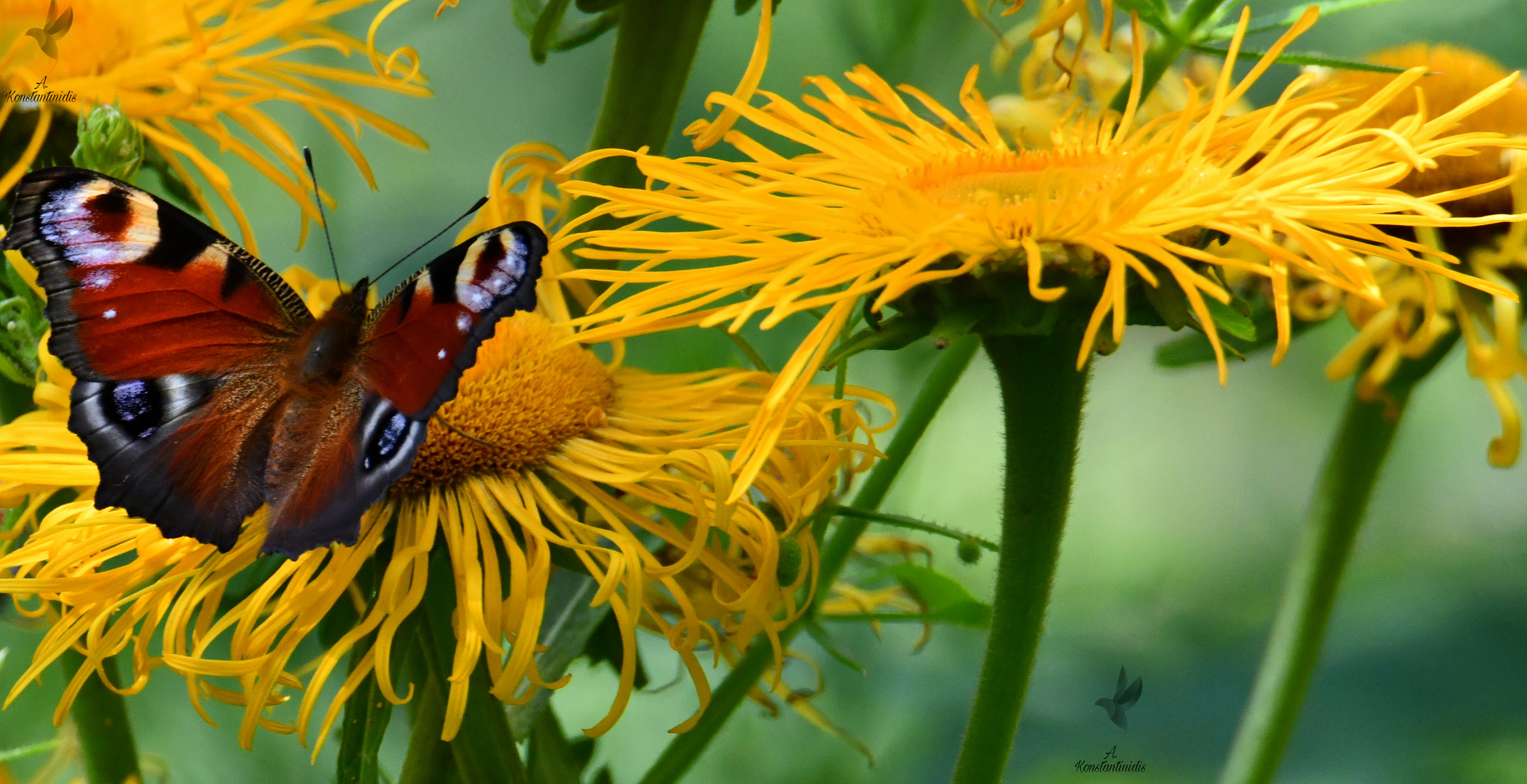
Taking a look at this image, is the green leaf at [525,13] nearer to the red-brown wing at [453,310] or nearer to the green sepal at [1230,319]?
the red-brown wing at [453,310]

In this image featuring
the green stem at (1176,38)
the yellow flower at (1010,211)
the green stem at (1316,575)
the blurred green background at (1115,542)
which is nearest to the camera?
the yellow flower at (1010,211)

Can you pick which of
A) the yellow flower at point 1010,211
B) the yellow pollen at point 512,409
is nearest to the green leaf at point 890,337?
the yellow flower at point 1010,211

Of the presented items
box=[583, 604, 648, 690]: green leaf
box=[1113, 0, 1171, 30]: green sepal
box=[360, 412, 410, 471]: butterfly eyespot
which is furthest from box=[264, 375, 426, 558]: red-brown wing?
box=[1113, 0, 1171, 30]: green sepal

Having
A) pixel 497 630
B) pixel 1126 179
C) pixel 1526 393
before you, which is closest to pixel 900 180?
pixel 1126 179

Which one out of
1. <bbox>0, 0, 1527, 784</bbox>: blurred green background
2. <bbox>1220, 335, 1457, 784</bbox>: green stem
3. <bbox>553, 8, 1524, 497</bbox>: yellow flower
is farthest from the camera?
<bbox>0, 0, 1527, 784</bbox>: blurred green background

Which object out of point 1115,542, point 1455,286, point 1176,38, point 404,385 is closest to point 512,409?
point 404,385

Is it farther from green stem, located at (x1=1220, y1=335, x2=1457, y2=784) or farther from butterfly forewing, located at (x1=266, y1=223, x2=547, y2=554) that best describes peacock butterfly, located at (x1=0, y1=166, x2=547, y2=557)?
green stem, located at (x1=1220, y1=335, x2=1457, y2=784)
